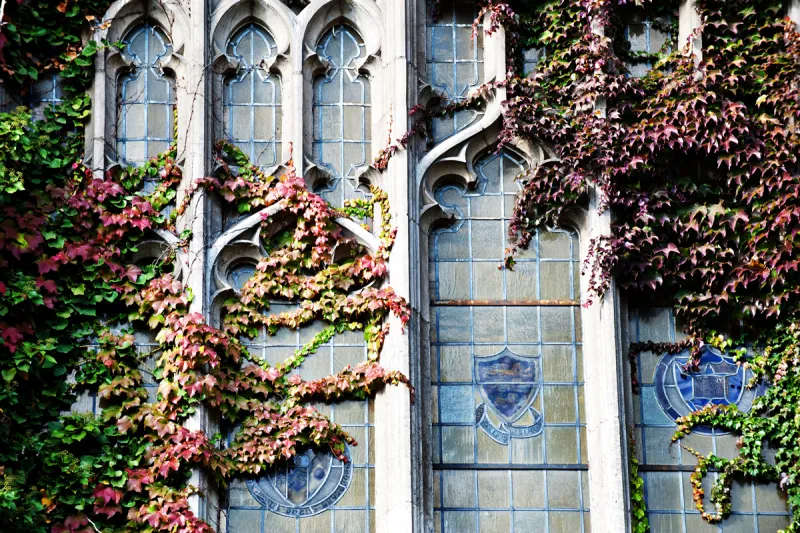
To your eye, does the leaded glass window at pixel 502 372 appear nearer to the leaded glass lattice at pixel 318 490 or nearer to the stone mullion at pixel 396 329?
the stone mullion at pixel 396 329

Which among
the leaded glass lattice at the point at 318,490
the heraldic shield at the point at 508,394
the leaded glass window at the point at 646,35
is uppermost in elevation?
the leaded glass window at the point at 646,35

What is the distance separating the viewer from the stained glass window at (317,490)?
11.6m

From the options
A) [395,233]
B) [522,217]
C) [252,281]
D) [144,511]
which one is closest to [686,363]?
[522,217]

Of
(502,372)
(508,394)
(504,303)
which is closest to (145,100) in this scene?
(504,303)

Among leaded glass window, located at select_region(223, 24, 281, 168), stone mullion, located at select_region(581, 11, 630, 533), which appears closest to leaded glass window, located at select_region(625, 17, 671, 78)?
stone mullion, located at select_region(581, 11, 630, 533)

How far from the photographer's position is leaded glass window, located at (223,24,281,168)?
12.4 meters

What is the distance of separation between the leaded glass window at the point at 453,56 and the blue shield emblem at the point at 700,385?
2.71 meters

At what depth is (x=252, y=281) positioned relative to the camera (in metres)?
12.0

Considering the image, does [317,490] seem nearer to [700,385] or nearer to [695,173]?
[700,385]

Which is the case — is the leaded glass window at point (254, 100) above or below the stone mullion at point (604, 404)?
above

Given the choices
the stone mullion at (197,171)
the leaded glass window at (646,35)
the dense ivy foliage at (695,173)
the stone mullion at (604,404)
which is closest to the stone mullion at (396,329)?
the dense ivy foliage at (695,173)

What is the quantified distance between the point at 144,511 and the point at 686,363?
4614 mm

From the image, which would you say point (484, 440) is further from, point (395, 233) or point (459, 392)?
point (395, 233)

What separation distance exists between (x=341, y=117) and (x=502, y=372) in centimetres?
260
